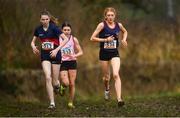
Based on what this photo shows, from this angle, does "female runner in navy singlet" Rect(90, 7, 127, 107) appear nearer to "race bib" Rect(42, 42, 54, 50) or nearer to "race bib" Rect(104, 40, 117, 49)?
"race bib" Rect(104, 40, 117, 49)

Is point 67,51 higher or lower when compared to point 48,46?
lower

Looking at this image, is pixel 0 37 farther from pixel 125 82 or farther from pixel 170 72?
pixel 170 72

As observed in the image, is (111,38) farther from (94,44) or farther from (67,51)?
(94,44)

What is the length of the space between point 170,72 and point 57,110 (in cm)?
1286

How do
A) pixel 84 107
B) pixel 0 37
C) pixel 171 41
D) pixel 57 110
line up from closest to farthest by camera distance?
pixel 57 110 → pixel 84 107 → pixel 0 37 → pixel 171 41

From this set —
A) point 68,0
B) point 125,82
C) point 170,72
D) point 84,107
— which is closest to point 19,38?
point 68,0

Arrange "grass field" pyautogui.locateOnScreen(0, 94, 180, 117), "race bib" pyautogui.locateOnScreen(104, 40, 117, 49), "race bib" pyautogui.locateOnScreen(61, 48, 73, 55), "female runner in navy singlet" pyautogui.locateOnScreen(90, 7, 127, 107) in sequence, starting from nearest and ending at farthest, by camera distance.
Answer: "grass field" pyautogui.locateOnScreen(0, 94, 180, 117), "female runner in navy singlet" pyautogui.locateOnScreen(90, 7, 127, 107), "race bib" pyautogui.locateOnScreen(104, 40, 117, 49), "race bib" pyautogui.locateOnScreen(61, 48, 73, 55)

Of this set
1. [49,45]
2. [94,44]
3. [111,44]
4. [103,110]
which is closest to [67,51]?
[49,45]

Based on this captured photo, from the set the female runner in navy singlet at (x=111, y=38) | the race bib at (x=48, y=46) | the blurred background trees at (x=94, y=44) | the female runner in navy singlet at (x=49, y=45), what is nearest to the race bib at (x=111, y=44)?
the female runner in navy singlet at (x=111, y=38)

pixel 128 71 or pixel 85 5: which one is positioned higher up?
pixel 85 5

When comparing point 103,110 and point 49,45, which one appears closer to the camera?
point 49,45

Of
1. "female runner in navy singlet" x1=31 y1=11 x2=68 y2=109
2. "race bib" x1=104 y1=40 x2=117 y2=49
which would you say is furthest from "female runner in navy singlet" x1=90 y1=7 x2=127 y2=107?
"female runner in navy singlet" x1=31 y1=11 x2=68 y2=109

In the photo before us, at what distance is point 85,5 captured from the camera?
26.1m

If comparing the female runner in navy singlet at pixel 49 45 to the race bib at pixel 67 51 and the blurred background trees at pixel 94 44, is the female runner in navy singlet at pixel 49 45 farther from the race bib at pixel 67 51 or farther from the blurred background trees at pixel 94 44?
the blurred background trees at pixel 94 44
